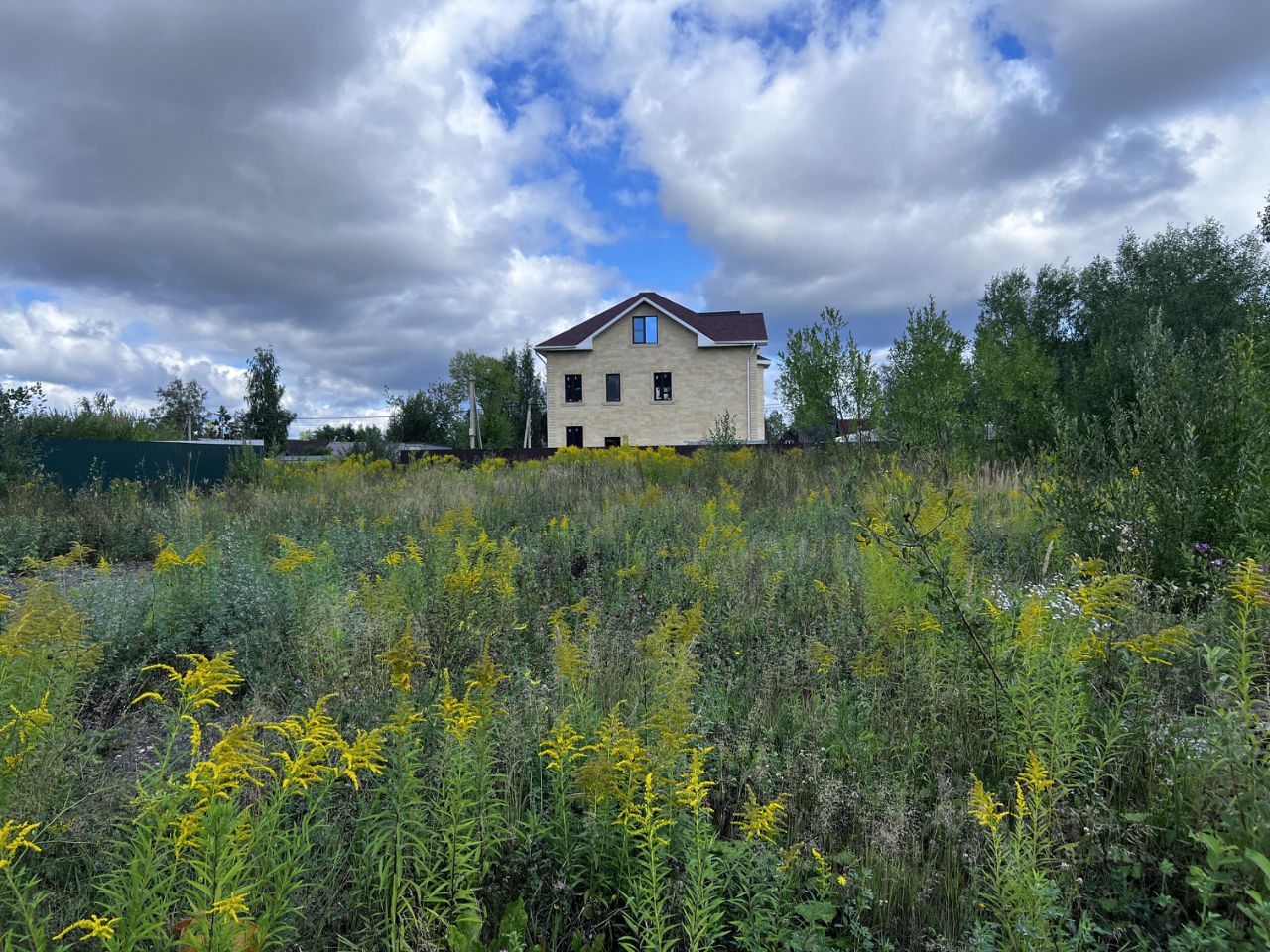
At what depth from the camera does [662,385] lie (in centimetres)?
3322

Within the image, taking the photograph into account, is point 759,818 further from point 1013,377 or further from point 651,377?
point 651,377

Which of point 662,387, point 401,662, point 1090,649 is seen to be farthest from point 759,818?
point 662,387

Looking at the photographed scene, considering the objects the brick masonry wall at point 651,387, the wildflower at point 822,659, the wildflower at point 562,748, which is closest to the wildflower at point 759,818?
the wildflower at point 562,748

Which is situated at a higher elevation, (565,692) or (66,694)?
(66,694)

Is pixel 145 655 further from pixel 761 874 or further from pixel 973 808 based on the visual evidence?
pixel 973 808

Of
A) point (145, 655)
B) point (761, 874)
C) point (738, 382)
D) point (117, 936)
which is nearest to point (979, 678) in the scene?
point (761, 874)

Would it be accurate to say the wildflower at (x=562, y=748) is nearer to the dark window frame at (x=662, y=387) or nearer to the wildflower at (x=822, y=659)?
the wildflower at (x=822, y=659)

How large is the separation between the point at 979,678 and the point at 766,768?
1.12 meters

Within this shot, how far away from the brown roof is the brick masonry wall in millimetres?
474

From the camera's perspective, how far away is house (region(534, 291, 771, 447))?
32625mm

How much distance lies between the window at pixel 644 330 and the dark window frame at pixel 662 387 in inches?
65.2

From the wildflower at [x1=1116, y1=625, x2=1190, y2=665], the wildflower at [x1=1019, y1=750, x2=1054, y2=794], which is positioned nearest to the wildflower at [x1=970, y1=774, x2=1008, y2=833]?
the wildflower at [x1=1019, y1=750, x2=1054, y2=794]

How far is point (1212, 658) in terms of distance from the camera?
1976 millimetres

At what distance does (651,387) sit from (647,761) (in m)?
31.5
